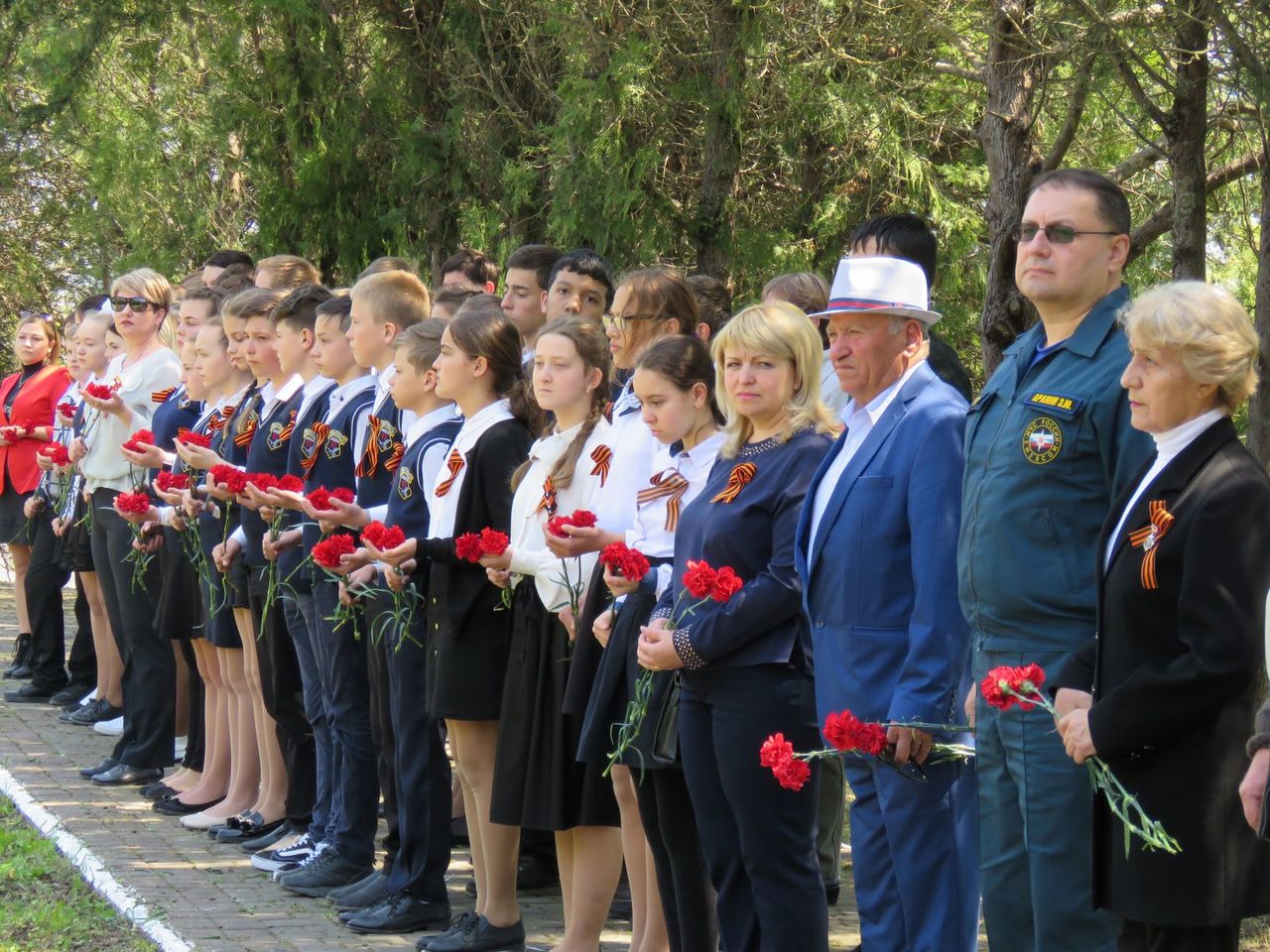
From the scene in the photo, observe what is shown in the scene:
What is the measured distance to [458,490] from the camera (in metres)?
5.99

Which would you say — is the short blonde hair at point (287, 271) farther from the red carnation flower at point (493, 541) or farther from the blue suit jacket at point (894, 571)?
the blue suit jacket at point (894, 571)

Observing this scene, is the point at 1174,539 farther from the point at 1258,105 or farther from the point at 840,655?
the point at 1258,105

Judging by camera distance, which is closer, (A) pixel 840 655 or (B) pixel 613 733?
(A) pixel 840 655

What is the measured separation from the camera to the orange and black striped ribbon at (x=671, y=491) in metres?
5.18

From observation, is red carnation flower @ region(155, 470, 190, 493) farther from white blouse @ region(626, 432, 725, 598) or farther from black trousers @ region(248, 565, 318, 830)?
white blouse @ region(626, 432, 725, 598)

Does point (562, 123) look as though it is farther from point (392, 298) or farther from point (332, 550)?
point (332, 550)

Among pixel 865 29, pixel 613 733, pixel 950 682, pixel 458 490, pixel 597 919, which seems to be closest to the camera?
pixel 950 682

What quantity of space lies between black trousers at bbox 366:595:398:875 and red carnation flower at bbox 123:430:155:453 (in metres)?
2.12

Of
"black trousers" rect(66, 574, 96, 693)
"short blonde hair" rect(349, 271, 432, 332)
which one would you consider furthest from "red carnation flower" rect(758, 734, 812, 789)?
"black trousers" rect(66, 574, 96, 693)

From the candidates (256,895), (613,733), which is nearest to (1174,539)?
(613,733)

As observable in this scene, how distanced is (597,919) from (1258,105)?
11.4 ft

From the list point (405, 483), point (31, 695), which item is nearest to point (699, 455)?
point (405, 483)

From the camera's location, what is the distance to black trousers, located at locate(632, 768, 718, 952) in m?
4.93

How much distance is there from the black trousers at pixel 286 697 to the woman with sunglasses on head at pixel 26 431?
489 cm
